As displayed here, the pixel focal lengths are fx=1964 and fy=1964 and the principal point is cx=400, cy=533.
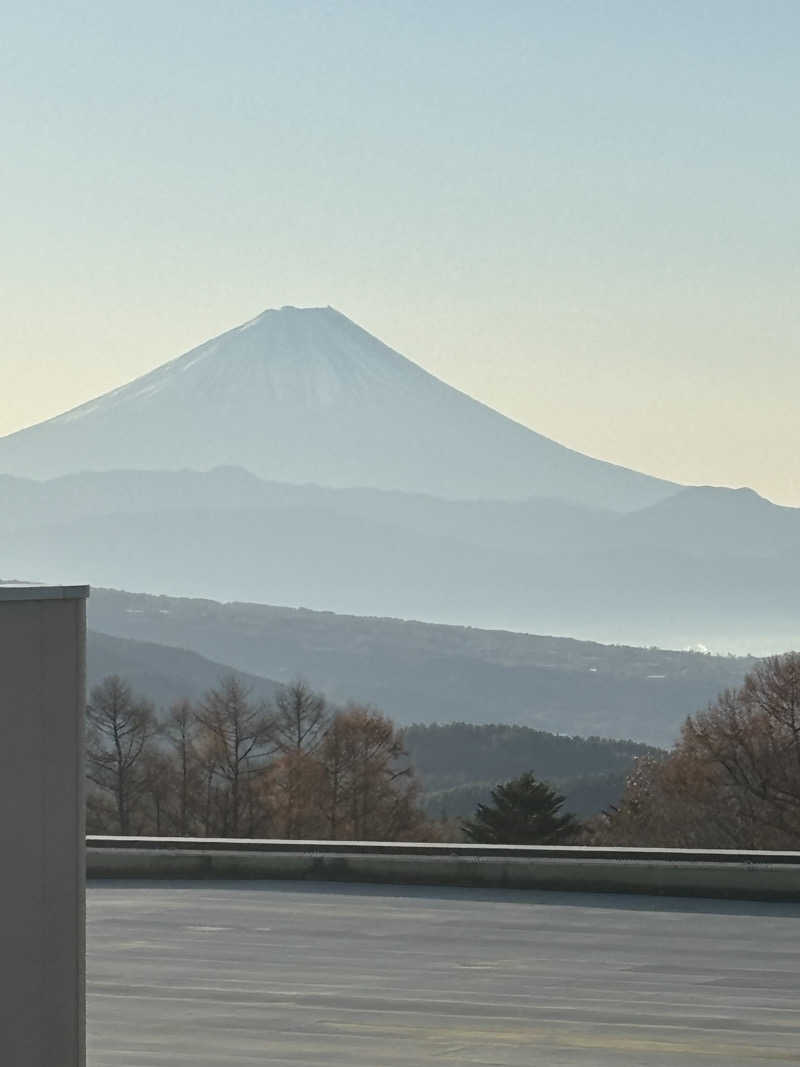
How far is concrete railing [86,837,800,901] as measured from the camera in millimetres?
16266

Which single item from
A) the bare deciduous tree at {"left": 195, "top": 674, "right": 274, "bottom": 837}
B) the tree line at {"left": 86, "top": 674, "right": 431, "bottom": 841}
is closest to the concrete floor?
the tree line at {"left": 86, "top": 674, "right": 431, "bottom": 841}

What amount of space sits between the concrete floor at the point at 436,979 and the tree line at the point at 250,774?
259 feet

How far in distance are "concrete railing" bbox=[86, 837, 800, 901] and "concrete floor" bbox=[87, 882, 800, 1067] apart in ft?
0.88

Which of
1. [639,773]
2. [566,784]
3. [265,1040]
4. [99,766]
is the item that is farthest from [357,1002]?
[566,784]

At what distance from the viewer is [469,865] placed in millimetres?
17422

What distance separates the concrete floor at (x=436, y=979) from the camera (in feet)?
33.6

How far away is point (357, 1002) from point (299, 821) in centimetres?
8751

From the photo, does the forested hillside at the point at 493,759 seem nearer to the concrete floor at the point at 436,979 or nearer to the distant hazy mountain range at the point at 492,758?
the distant hazy mountain range at the point at 492,758

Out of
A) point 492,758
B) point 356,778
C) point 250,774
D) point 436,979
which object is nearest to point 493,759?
point 492,758

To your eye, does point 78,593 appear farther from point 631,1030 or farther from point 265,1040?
point 631,1030

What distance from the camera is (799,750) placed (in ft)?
238

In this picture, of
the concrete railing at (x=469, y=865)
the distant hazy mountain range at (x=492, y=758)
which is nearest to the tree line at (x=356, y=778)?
the distant hazy mountain range at (x=492, y=758)

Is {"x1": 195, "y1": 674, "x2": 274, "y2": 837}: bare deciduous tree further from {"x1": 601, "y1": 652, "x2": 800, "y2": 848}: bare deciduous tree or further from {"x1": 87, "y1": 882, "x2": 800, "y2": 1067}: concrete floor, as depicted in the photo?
{"x1": 87, "y1": 882, "x2": 800, "y2": 1067}: concrete floor

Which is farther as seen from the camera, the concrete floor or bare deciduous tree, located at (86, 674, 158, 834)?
bare deciduous tree, located at (86, 674, 158, 834)
